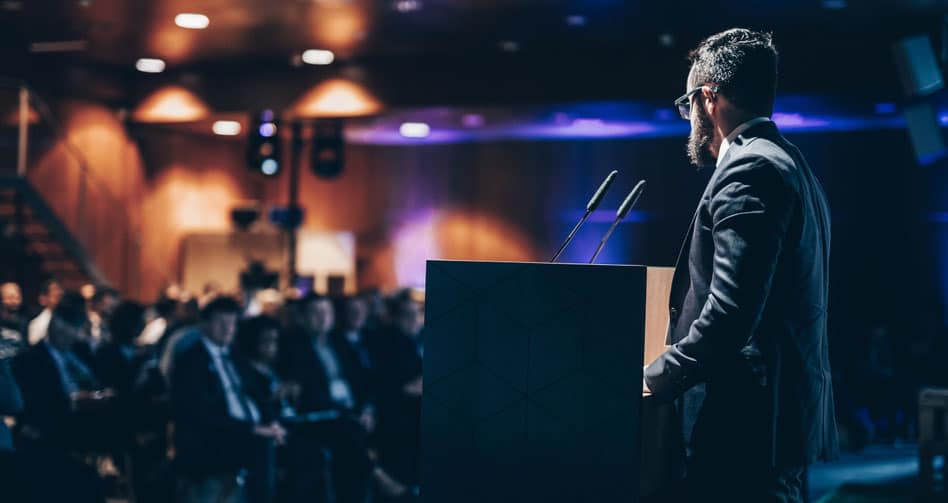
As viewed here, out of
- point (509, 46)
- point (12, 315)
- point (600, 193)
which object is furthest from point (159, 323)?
point (600, 193)

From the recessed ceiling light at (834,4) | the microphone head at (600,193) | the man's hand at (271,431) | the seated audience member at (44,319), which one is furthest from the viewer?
the recessed ceiling light at (834,4)

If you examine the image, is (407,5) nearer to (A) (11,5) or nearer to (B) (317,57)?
(B) (317,57)

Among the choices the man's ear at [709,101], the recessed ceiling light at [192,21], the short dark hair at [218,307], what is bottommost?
the short dark hair at [218,307]

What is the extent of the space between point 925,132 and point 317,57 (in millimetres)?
6086

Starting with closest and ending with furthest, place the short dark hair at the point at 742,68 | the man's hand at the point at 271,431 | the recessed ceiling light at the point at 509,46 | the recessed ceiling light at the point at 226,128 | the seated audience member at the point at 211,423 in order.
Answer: the short dark hair at the point at 742,68, the seated audience member at the point at 211,423, the man's hand at the point at 271,431, the recessed ceiling light at the point at 509,46, the recessed ceiling light at the point at 226,128

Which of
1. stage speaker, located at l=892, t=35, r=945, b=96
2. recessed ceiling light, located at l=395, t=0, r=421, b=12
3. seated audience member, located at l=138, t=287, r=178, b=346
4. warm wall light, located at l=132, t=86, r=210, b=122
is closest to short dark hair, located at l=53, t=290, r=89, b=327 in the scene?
seated audience member, located at l=138, t=287, r=178, b=346

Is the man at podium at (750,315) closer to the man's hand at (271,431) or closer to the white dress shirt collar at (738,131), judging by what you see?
the white dress shirt collar at (738,131)

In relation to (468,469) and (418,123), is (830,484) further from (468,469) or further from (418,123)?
(418,123)

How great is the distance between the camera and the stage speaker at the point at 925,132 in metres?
7.84

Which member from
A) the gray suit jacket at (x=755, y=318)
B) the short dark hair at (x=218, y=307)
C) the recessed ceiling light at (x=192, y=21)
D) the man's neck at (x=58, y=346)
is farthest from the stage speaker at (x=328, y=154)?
the gray suit jacket at (x=755, y=318)

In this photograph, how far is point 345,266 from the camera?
1461cm

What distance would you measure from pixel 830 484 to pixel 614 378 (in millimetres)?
5860

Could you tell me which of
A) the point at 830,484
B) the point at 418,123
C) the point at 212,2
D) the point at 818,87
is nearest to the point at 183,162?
the point at 418,123

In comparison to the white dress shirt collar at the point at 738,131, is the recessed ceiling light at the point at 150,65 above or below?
above
